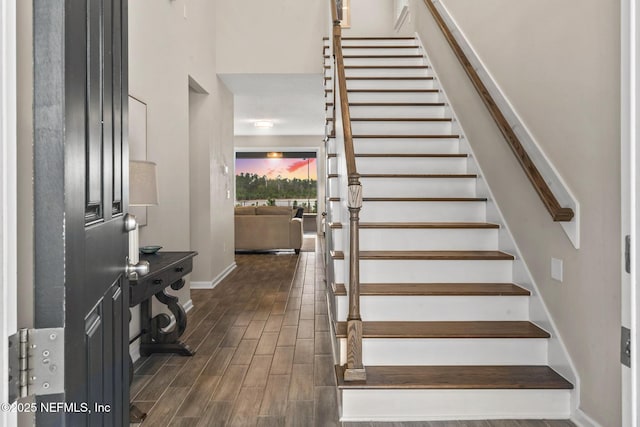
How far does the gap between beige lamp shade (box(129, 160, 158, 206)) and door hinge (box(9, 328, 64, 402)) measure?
2029 millimetres

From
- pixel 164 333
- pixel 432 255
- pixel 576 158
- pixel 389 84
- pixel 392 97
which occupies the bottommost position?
pixel 164 333

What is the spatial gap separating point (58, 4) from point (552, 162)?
8.06 ft

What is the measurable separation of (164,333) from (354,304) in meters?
1.63

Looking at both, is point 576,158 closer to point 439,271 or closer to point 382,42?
point 439,271

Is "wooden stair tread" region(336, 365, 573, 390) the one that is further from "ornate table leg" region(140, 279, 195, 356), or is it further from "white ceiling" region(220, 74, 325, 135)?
"white ceiling" region(220, 74, 325, 135)

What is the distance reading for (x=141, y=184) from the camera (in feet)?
8.55

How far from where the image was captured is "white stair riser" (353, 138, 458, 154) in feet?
13.4

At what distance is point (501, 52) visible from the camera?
318 centimetres

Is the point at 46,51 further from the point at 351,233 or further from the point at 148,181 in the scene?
the point at 148,181

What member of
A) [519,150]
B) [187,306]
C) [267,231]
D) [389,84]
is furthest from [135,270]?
[267,231]

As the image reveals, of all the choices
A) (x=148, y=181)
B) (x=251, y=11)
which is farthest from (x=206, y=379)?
(x=251, y=11)

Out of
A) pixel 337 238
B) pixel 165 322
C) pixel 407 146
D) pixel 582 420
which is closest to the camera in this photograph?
pixel 582 420
